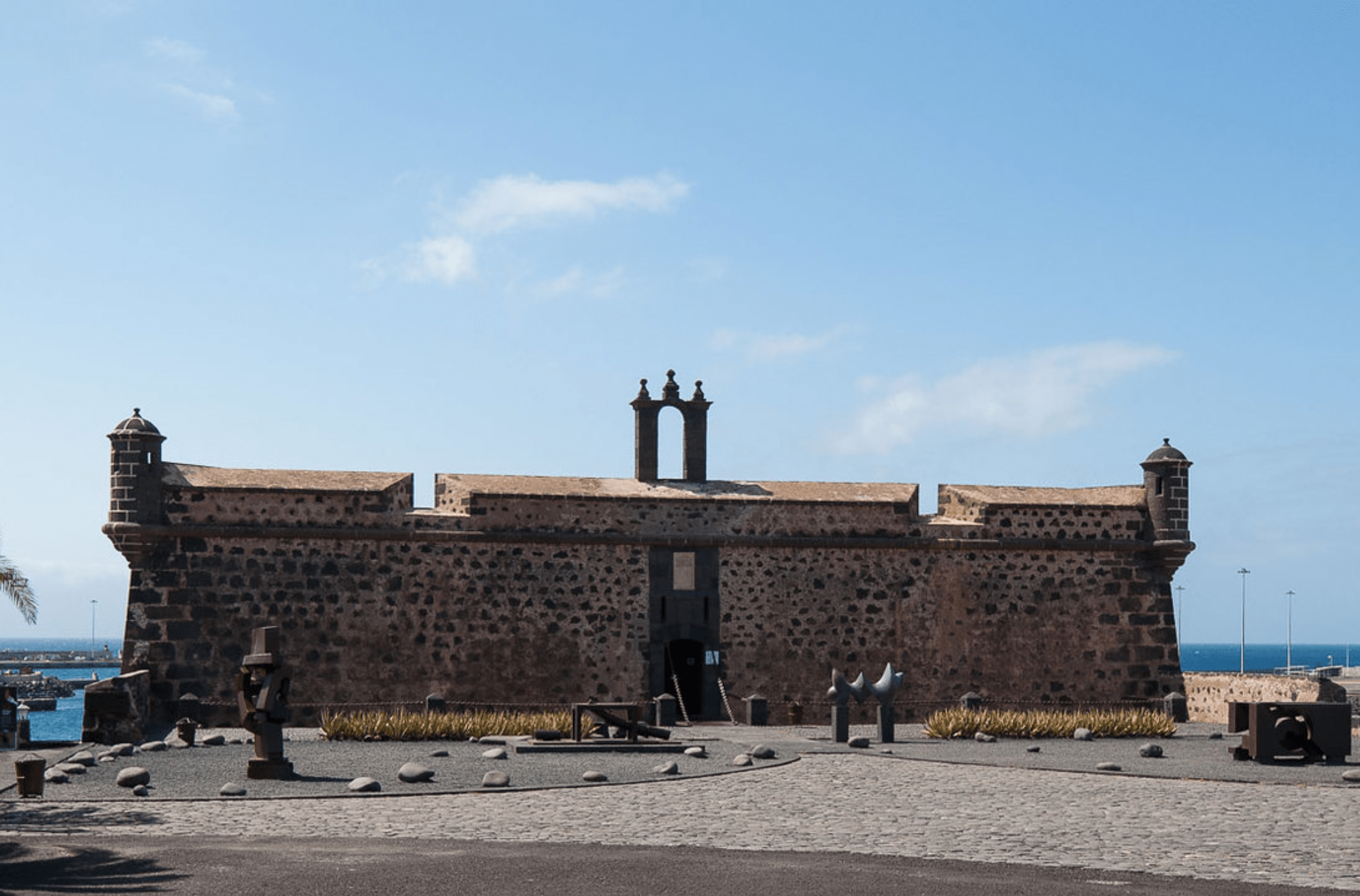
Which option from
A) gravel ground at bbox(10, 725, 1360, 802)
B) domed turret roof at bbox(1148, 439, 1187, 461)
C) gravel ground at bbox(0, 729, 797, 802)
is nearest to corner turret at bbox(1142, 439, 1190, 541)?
domed turret roof at bbox(1148, 439, 1187, 461)

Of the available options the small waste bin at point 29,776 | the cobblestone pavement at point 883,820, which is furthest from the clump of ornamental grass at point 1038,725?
the small waste bin at point 29,776

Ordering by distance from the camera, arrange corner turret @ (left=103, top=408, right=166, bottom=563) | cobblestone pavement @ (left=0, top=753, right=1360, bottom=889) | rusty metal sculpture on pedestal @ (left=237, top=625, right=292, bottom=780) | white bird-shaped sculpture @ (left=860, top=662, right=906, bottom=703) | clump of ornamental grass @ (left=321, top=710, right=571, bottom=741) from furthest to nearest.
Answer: corner turret @ (left=103, top=408, right=166, bottom=563), white bird-shaped sculpture @ (left=860, top=662, right=906, bottom=703), clump of ornamental grass @ (left=321, top=710, right=571, bottom=741), rusty metal sculpture on pedestal @ (left=237, top=625, right=292, bottom=780), cobblestone pavement @ (left=0, top=753, right=1360, bottom=889)

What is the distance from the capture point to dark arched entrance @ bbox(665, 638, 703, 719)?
94.2 feet

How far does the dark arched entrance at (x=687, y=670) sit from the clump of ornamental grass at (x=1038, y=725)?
536 centimetres

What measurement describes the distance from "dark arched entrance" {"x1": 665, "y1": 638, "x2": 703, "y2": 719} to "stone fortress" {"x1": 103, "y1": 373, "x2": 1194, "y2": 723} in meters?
0.05

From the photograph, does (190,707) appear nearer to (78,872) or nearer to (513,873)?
(78,872)

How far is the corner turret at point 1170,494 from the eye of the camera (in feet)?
99.4

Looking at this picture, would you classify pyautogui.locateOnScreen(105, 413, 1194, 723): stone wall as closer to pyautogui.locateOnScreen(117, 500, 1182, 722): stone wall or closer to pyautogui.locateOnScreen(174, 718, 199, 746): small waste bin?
pyautogui.locateOnScreen(117, 500, 1182, 722): stone wall

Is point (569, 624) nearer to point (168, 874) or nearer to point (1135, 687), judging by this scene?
point (1135, 687)

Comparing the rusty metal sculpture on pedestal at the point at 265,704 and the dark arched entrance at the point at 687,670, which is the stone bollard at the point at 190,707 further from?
the dark arched entrance at the point at 687,670

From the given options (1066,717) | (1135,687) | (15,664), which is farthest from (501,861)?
(15,664)

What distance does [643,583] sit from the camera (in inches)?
1136

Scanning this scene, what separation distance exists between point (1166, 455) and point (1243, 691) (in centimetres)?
490

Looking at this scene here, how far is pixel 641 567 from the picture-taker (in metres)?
28.9
